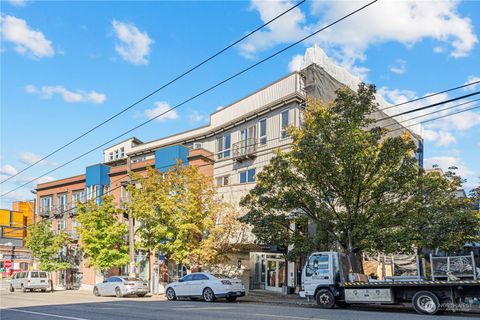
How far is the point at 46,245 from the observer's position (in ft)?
138

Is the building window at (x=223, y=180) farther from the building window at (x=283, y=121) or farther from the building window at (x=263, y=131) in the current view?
the building window at (x=283, y=121)

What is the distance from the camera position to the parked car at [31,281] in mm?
37469

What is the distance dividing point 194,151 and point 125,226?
8.10 meters

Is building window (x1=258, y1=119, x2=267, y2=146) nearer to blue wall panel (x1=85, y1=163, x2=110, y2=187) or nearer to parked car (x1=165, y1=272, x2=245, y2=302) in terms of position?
parked car (x1=165, y1=272, x2=245, y2=302)

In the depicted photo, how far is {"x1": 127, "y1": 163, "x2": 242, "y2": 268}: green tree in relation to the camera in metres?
27.6

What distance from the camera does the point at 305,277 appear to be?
65.4ft

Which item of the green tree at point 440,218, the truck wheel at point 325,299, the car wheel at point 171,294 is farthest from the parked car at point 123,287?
the green tree at point 440,218

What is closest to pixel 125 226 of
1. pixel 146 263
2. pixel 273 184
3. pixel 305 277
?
pixel 146 263

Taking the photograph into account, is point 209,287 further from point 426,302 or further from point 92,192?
point 92,192

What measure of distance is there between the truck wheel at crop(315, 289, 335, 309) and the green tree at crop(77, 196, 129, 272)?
65.6ft

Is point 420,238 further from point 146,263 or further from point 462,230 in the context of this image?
point 146,263

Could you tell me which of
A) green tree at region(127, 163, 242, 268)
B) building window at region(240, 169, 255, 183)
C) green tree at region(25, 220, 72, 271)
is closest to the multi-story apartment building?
building window at region(240, 169, 255, 183)

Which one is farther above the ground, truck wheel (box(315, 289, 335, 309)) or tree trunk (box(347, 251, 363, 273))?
tree trunk (box(347, 251, 363, 273))

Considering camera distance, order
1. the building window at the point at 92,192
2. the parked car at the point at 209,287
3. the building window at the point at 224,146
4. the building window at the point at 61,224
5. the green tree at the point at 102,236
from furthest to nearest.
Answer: the building window at the point at 61,224 < the building window at the point at 92,192 < the building window at the point at 224,146 < the green tree at the point at 102,236 < the parked car at the point at 209,287
